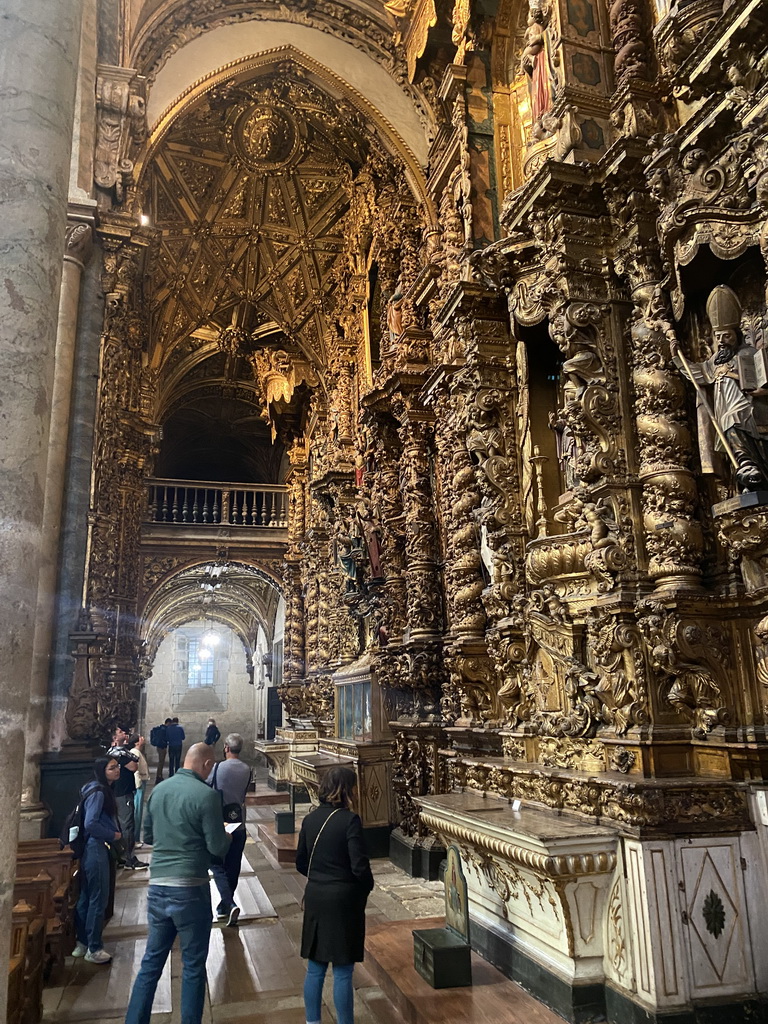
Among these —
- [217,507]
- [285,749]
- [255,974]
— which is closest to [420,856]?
[255,974]

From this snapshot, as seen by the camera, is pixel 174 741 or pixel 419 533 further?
pixel 174 741

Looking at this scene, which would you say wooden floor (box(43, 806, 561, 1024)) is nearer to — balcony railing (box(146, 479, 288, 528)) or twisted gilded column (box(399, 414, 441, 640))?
twisted gilded column (box(399, 414, 441, 640))

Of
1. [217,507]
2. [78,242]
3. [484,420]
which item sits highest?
[78,242]

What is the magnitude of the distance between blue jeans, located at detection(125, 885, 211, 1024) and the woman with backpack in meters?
1.92

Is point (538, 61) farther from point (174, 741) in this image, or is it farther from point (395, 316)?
point (174, 741)

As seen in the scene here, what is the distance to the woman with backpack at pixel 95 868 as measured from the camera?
552 cm

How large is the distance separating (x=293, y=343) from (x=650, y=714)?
541 inches

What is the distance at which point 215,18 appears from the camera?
10.7 meters

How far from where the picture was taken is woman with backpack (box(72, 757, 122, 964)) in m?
5.52

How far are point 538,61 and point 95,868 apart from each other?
6698 mm

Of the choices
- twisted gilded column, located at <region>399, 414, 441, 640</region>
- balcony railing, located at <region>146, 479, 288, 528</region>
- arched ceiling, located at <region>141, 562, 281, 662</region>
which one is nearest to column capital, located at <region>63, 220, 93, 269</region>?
twisted gilded column, located at <region>399, 414, 441, 640</region>

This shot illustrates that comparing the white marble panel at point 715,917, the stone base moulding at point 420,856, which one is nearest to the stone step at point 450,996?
the white marble panel at point 715,917

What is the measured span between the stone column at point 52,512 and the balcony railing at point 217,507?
10.3m

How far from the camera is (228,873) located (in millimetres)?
6445
